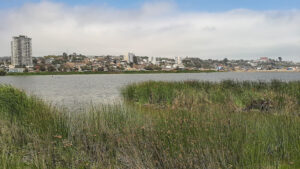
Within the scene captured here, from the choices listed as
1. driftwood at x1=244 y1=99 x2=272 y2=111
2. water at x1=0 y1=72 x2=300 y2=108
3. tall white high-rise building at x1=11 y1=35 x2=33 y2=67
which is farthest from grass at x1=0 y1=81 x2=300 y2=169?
tall white high-rise building at x1=11 y1=35 x2=33 y2=67

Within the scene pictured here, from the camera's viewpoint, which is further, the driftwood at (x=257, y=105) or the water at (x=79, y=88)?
the water at (x=79, y=88)

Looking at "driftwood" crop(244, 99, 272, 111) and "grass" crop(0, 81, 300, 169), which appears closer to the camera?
"grass" crop(0, 81, 300, 169)

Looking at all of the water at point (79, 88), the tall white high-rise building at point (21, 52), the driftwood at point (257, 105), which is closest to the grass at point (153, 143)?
the water at point (79, 88)

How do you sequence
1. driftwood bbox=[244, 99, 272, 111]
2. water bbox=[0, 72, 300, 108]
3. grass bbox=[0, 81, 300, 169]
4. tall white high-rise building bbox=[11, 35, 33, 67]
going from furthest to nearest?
tall white high-rise building bbox=[11, 35, 33, 67] → water bbox=[0, 72, 300, 108] → driftwood bbox=[244, 99, 272, 111] → grass bbox=[0, 81, 300, 169]

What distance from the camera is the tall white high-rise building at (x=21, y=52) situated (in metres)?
176

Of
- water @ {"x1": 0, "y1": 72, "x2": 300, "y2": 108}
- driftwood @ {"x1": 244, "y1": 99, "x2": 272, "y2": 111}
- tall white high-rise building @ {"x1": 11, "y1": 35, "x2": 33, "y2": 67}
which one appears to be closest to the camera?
driftwood @ {"x1": 244, "y1": 99, "x2": 272, "y2": 111}

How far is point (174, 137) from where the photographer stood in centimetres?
563

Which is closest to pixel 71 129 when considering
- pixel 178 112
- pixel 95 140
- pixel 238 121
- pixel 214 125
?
pixel 95 140

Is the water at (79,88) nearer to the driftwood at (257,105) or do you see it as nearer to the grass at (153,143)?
the grass at (153,143)

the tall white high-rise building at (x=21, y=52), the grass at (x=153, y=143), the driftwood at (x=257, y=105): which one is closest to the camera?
the grass at (x=153, y=143)

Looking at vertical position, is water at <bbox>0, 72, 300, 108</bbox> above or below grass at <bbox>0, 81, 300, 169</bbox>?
below

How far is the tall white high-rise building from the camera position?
577 feet

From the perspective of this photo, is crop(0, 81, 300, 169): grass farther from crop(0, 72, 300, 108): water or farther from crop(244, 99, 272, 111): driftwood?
crop(244, 99, 272, 111): driftwood

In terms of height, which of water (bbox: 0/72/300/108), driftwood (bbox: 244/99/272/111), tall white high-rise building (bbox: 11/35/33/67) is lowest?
water (bbox: 0/72/300/108)
